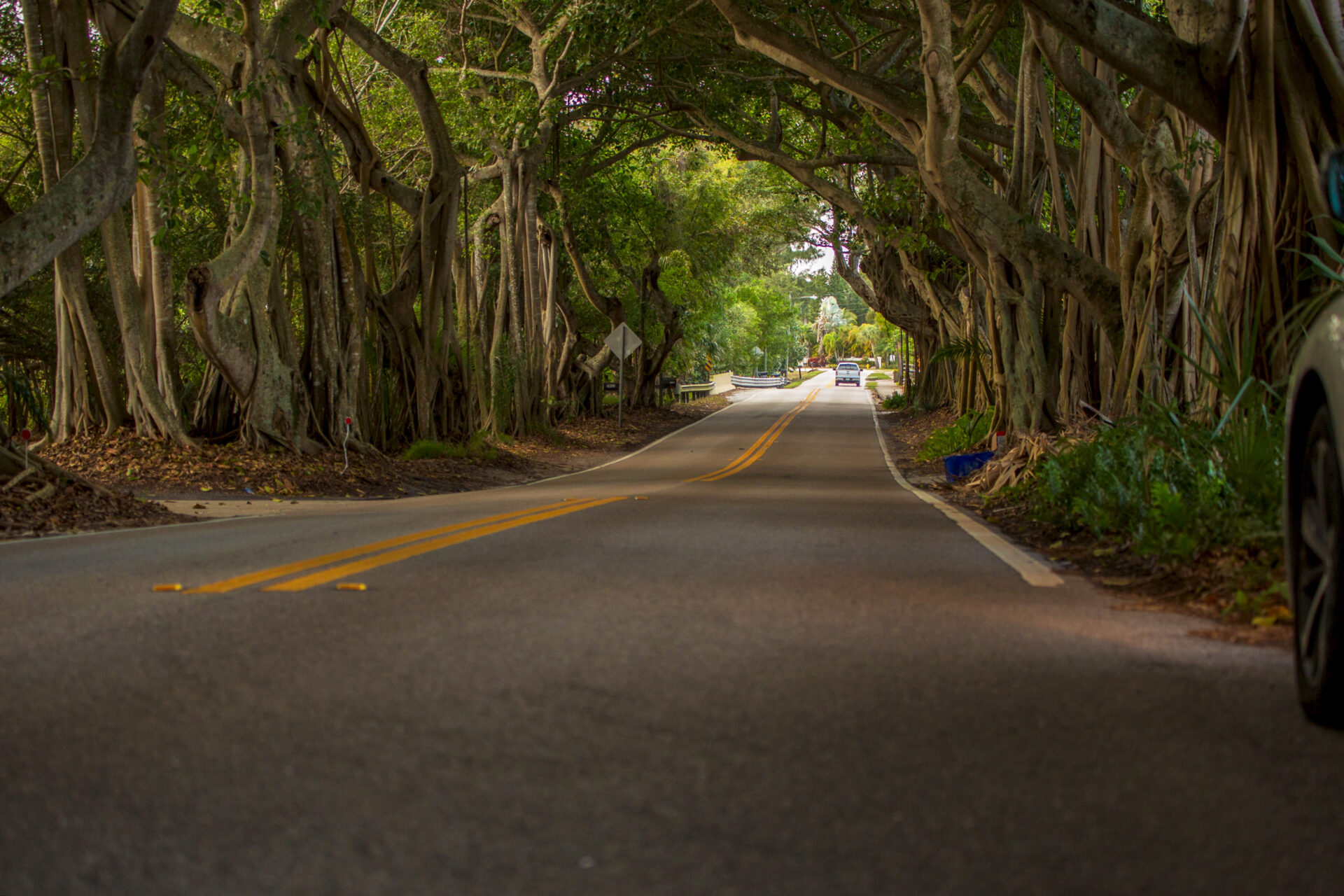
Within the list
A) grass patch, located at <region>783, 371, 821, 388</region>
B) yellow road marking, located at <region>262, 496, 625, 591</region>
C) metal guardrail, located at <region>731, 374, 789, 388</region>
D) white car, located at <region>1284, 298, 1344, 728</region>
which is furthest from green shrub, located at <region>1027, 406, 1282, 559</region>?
grass patch, located at <region>783, 371, 821, 388</region>

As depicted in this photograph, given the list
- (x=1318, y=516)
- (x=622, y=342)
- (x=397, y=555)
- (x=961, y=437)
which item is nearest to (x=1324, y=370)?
(x=1318, y=516)

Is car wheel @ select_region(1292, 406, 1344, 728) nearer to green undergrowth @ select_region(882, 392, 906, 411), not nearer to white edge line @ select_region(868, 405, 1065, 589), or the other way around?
white edge line @ select_region(868, 405, 1065, 589)

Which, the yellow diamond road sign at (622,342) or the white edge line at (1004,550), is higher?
the yellow diamond road sign at (622,342)

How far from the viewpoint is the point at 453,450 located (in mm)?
23000

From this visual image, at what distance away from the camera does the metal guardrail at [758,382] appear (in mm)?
94062

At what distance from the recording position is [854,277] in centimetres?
4369

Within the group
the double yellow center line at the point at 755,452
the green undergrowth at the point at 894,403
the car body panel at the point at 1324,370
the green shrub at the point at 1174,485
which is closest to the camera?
the car body panel at the point at 1324,370

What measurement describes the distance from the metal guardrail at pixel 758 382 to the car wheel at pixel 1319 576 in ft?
285

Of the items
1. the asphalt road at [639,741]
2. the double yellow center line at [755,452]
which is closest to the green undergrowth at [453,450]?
the double yellow center line at [755,452]

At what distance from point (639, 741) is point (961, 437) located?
73.9ft

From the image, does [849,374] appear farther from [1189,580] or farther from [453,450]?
[1189,580]

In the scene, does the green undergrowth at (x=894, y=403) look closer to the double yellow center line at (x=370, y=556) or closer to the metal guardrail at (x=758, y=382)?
the metal guardrail at (x=758, y=382)

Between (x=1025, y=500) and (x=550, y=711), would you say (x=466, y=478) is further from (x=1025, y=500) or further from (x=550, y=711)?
(x=550, y=711)

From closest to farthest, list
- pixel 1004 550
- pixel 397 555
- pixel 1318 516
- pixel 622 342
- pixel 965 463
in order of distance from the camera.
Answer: pixel 1318 516 < pixel 397 555 < pixel 1004 550 < pixel 965 463 < pixel 622 342
